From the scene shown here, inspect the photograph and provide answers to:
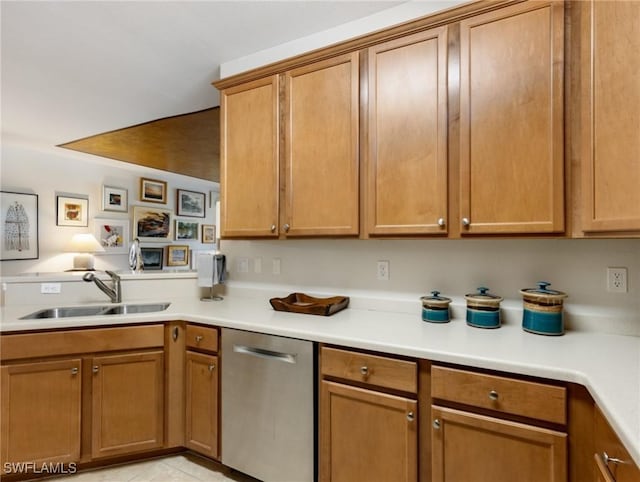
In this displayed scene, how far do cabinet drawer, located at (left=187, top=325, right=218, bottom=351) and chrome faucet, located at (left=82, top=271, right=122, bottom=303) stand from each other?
744 millimetres

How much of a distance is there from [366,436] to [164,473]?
1.26 meters

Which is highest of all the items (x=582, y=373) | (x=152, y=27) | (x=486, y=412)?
(x=152, y=27)

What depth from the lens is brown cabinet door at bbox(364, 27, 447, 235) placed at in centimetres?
158

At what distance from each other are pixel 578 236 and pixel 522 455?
33.3 inches

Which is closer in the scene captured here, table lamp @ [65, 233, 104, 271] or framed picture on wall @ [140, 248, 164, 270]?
table lamp @ [65, 233, 104, 271]

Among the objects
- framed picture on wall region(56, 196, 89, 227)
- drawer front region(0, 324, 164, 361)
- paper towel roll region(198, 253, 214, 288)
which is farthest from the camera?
framed picture on wall region(56, 196, 89, 227)

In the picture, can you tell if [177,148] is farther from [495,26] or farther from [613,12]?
[613,12]

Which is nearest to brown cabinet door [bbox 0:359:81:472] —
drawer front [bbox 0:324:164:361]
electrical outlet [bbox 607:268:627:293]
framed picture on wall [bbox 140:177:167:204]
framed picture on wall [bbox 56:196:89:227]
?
drawer front [bbox 0:324:164:361]

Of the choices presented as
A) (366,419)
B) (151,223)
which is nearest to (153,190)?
(151,223)

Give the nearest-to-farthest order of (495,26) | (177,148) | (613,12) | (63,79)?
(613,12) < (495,26) < (63,79) < (177,148)

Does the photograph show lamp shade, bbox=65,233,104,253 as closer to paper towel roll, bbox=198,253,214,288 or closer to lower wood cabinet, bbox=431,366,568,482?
paper towel roll, bbox=198,253,214,288

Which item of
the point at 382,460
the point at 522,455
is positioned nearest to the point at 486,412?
the point at 522,455

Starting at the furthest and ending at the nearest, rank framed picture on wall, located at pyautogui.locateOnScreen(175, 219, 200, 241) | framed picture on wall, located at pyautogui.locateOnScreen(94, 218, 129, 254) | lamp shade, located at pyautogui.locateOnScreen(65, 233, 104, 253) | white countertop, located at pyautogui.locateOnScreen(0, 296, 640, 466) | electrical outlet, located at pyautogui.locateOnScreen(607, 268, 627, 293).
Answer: framed picture on wall, located at pyautogui.locateOnScreen(175, 219, 200, 241)
framed picture on wall, located at pyautogui.locateOnScreen(94, 218, 129, 254)
lamp shade, located at pyautogui.locateOnScreen(65, 233, 104, 253)
electrical outlet, located at pyautogui.locateOnScreen(607, 268, 627, 293)
white countertop, located at pyautogui.locateOnScreen(0, 296, 640, 466)

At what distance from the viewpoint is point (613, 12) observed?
3.85 feet
